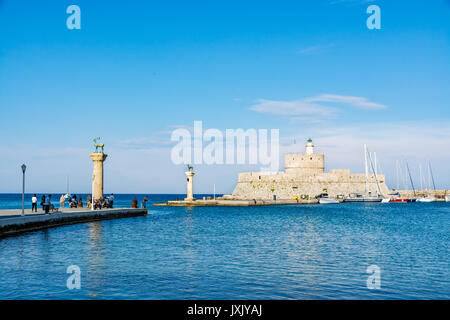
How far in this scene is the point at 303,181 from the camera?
7325cm

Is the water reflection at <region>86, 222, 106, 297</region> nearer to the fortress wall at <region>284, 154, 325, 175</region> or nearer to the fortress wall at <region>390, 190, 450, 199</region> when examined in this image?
the fortress wall at <region>284, 154, 325, 175</region>

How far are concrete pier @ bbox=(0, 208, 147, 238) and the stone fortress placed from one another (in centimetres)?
4152

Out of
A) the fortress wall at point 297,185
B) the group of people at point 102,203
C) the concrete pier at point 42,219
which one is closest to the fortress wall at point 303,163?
the fortress wall at point 297,185

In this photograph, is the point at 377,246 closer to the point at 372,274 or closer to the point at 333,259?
the point at 333,259

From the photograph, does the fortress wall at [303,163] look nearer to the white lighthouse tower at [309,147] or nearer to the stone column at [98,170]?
the white lighthouse tower at [309,147]

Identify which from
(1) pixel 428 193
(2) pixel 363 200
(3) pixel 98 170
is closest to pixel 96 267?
(3) pixel 98 170

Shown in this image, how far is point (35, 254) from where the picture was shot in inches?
543

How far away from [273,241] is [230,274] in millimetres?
7747

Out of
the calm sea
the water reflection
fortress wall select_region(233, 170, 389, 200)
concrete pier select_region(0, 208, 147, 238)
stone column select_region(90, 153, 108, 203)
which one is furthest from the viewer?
fortress wall select_region(233, 170, 389, 200)

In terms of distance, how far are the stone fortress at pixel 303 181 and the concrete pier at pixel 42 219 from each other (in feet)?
136

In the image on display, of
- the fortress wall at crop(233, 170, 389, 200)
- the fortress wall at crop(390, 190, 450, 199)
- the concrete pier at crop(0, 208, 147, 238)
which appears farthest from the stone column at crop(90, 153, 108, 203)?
the fortress wall at crop(390, 190, 450, 199)

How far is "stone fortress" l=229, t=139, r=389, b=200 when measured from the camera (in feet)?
239

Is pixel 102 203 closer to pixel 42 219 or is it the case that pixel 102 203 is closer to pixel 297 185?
pixel 42 219

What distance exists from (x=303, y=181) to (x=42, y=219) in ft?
182
